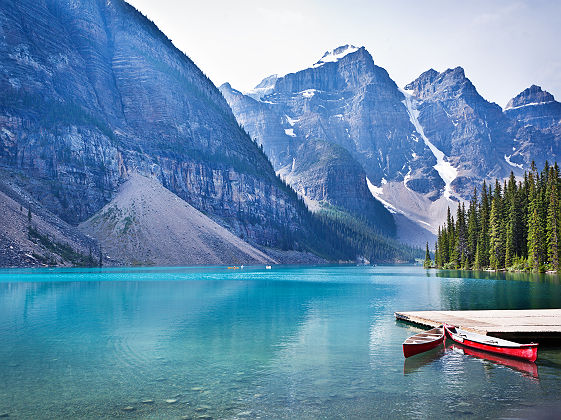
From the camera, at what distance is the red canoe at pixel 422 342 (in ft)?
79.1

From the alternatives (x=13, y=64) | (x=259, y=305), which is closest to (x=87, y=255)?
(x=13, y=64)

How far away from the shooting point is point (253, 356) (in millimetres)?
24219

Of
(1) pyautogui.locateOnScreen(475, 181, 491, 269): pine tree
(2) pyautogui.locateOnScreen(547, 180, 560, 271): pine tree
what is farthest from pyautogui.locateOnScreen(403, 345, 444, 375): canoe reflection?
(1) pyautogui.locateOnScreen(475, 181, 491, 269): pine tree

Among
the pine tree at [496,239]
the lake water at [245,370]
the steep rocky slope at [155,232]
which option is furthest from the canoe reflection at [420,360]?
the steep rocky slope at [155,232]

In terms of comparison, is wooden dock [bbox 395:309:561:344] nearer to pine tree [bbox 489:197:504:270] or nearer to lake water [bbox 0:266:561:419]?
lake water [bbox 0:266:561:419]

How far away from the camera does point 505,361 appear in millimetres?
23031

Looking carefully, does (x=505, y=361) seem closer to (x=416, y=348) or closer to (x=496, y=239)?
(x=416, y=348)

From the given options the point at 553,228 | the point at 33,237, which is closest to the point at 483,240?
the point at 553,228

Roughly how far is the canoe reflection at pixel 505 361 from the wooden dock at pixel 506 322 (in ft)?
7.33

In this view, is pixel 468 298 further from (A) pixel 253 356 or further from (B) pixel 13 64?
(B) pixel 13 64

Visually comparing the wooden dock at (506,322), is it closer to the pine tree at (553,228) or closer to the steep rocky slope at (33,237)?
the pine tree at (553,228)

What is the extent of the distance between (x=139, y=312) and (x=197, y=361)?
67.6ft

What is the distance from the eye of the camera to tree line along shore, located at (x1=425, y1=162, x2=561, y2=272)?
9106 centimetres

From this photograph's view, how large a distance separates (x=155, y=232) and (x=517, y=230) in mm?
109458
